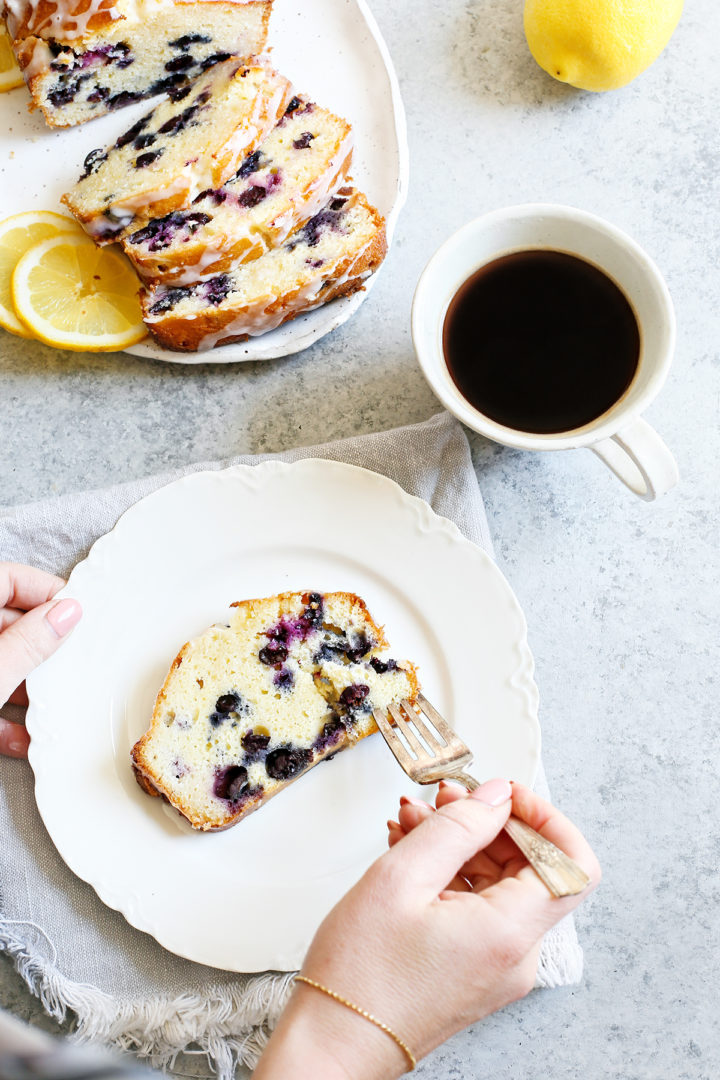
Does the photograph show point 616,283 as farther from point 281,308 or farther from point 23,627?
point 23,627

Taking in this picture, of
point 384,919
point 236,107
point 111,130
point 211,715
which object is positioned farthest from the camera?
point 111,130

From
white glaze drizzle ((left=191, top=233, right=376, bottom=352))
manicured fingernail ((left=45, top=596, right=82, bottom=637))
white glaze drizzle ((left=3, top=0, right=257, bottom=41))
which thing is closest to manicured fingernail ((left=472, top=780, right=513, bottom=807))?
manicured fingernail ((left=45, top=596, right=82, bottom=637))

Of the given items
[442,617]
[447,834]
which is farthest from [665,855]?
[447,834]

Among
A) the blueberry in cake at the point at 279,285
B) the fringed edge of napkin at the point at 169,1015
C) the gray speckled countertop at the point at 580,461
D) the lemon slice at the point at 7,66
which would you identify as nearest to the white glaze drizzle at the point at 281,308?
the blueberry in cake at the point at 279,285

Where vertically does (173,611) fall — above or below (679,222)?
below

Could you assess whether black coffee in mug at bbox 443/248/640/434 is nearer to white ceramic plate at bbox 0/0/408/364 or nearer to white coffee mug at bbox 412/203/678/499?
white coffee mug at bbox 412/203/678/499

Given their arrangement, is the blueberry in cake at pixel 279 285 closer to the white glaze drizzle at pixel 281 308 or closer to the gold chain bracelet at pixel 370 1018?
the white glaze drizzle at pixel 281 308

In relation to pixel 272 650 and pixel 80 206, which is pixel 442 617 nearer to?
pixel 272 650
